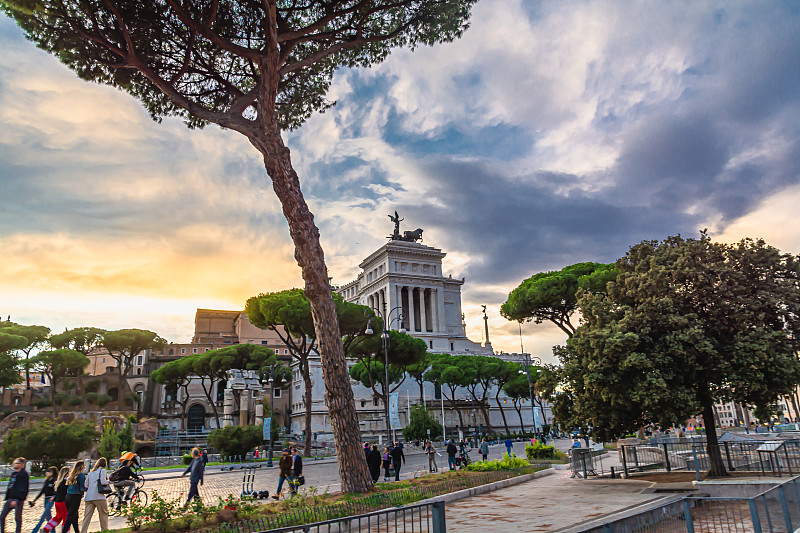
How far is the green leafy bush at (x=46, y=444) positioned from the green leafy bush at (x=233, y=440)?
883cm

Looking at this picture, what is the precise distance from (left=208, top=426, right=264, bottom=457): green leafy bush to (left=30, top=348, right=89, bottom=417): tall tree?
37072mm

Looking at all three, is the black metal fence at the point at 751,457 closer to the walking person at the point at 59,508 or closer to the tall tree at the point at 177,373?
the walking person at the point at 59,508

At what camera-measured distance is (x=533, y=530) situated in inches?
369

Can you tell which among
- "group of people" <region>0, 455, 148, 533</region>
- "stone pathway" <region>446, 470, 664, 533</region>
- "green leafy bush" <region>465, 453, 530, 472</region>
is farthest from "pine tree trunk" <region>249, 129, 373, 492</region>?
"green leafy bush" <region>465, 453, 530, 472</region>

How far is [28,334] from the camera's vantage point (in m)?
60.2

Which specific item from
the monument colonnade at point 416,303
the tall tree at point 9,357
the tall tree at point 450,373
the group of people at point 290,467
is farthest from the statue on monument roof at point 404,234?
the group of people at point 290,467

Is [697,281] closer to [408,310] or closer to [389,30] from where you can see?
[389,30]

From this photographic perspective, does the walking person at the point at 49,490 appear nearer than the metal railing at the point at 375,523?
No

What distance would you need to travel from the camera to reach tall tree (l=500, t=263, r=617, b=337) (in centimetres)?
3070

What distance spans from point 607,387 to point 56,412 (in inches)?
2464

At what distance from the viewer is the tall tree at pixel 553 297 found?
101 ft

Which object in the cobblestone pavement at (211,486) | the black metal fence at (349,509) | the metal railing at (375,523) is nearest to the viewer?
the metal railing at (375,523)

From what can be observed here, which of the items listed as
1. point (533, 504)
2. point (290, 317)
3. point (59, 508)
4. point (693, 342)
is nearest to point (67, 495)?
point (59, 508)

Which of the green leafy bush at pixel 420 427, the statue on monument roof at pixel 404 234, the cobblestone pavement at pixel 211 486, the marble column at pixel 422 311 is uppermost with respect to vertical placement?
the statue on monument roof at pixel 404 234
